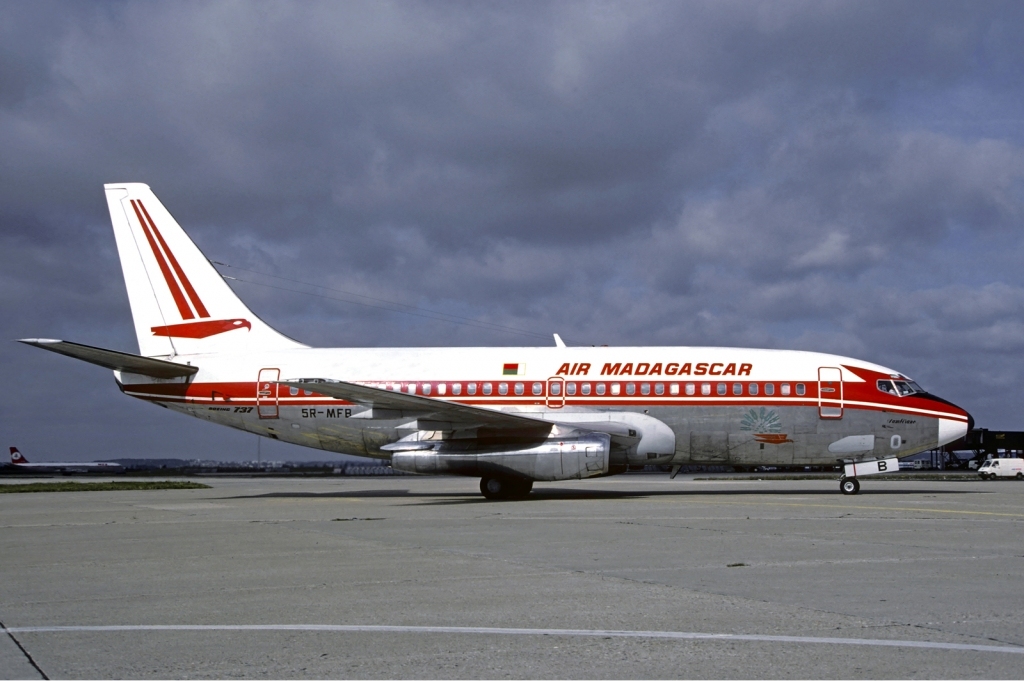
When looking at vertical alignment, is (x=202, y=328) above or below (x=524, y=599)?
above

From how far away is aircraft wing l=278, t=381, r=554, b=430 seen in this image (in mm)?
21828

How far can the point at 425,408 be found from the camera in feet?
75.5

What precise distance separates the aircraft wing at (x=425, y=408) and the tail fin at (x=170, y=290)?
6.10 metres

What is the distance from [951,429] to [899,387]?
5.65ft

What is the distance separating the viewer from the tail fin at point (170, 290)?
92.1 feet

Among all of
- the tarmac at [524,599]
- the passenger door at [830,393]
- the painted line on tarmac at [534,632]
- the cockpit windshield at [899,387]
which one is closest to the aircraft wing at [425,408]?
the tarmac at [524,599]

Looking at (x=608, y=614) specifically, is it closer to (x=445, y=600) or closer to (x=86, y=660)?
(x=445, y=600)

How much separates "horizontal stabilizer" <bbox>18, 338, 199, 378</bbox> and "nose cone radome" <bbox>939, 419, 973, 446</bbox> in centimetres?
2100

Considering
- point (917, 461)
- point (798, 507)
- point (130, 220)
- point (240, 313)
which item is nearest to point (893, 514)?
point (798, 507)

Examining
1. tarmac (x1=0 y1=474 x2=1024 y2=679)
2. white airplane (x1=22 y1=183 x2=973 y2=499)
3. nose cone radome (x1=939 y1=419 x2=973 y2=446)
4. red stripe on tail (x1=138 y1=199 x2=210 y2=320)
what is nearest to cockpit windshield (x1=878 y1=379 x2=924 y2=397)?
white airplane (x1=22 y1=183 x2=973 y2=499)

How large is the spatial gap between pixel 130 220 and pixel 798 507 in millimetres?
21088

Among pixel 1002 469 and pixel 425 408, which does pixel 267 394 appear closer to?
pixel 425 408

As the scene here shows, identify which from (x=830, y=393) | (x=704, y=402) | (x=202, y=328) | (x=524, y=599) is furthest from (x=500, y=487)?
(x=524, y=599)

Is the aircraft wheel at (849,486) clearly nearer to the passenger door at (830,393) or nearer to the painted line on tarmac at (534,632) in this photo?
the passenger door at (830,393)
